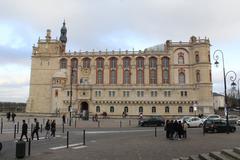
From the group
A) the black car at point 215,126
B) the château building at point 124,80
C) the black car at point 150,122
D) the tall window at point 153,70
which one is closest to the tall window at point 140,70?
the château building at point 124,80

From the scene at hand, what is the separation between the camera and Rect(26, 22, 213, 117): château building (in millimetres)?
84438

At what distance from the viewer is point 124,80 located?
89.3 meters

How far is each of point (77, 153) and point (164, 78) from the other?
2852 inches

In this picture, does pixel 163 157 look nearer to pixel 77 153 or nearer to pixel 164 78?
pixel 77 153

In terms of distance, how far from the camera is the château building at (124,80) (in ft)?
277

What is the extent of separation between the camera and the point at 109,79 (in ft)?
294

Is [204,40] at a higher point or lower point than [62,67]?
higher

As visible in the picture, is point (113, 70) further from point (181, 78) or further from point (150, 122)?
point (150, 122)

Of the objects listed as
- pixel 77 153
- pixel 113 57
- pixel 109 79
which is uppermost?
pixel 113 57

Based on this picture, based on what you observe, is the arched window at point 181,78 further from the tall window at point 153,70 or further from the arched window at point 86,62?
the arched window at point 86,62

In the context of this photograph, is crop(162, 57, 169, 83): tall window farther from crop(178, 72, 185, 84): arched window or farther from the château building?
crop(178, 72, 185, 84): arched window

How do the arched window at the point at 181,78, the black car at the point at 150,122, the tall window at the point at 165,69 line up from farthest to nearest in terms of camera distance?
the tall window at the point at 165,69
the arched window at the point at 181,78
the black car at the point at 150,122

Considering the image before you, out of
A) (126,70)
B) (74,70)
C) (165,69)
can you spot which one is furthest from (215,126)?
(74,70)

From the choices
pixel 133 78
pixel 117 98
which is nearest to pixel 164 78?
pixel 133 78
